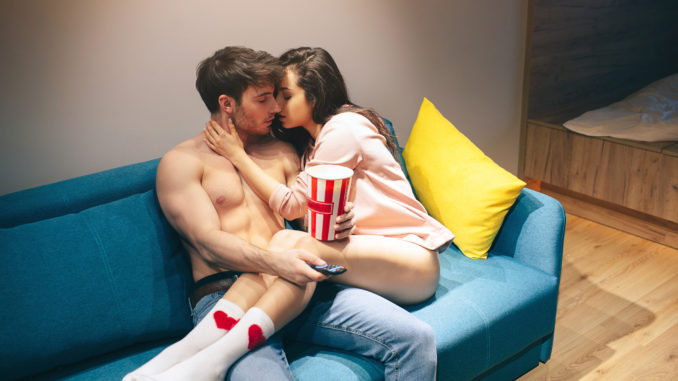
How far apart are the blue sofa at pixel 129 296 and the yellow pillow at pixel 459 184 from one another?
14 centimetres

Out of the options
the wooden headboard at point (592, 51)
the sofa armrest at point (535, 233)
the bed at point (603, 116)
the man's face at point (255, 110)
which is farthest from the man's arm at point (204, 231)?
the wooden headboard at point (592, 51)

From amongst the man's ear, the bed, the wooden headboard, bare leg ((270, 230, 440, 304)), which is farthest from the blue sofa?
the wooden headboard

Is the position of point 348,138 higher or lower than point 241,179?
higher

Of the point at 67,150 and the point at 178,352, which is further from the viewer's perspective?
the point at 67,150

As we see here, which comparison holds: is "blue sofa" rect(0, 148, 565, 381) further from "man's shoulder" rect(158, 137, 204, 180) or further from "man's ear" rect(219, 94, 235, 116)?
"man's ear" rect(219, 94, 235, 116)

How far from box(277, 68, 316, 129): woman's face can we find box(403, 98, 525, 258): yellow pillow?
62 centimetres

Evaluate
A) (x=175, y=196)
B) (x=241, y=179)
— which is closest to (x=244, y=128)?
(x=241, y=179)

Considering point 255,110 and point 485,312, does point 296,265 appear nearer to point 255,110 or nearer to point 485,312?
point 255,110

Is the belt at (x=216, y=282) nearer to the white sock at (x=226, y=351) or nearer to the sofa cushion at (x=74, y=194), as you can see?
the white sock at (x=226, y=351)

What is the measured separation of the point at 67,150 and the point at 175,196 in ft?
1.85

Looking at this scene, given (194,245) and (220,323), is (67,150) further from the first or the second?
(220,323)

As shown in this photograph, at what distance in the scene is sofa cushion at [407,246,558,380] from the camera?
5.50ft

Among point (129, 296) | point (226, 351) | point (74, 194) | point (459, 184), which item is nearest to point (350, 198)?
point (459, 184)

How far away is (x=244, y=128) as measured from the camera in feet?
6.04
